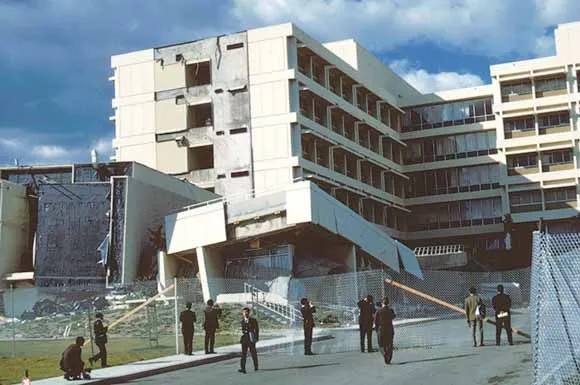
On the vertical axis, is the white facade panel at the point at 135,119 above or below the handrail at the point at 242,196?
above

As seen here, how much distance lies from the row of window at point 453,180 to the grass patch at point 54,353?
47729mm

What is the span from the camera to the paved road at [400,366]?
1569 cm

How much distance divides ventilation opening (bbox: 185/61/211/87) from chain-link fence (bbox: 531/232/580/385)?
48.7m

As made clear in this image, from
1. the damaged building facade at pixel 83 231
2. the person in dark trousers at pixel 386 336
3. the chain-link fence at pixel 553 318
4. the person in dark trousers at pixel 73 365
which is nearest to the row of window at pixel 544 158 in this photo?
the damaged building facade at pixel 83 231

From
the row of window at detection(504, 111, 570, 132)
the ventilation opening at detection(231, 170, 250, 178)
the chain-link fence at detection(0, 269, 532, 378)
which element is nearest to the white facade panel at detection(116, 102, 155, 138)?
the ventilation opening at detection(231, 170, 250, 178)

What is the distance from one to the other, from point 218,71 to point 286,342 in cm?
3677

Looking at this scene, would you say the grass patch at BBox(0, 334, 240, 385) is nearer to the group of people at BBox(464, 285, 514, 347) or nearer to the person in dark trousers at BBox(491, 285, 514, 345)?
the group of people at BBox(464, 285, 514, 347)

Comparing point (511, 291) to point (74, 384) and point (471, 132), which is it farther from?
point (471, 132)

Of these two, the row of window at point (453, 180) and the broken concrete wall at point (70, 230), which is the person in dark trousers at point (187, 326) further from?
the row of window at point (453, 180)

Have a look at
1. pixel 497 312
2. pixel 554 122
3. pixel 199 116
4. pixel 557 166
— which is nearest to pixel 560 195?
pixel 557 166

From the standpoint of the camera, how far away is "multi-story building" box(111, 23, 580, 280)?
57.8 metres

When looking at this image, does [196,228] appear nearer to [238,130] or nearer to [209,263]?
[209,263]

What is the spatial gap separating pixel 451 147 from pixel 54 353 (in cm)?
5425

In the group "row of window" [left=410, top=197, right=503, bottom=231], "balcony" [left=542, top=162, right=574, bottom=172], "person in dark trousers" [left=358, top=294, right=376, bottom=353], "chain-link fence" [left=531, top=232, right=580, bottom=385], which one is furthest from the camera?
"row of window" [left=410, top=197, right=503, bottom=231]
